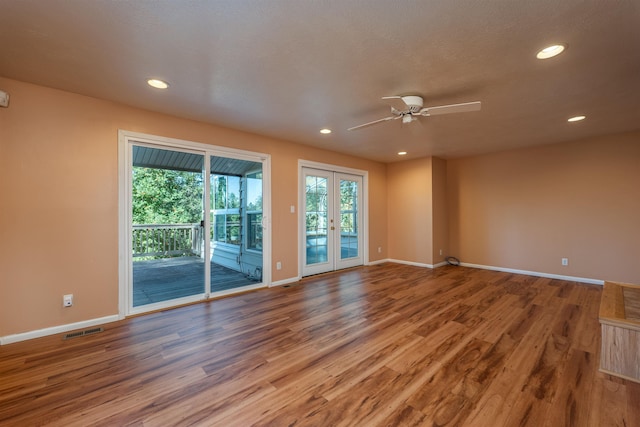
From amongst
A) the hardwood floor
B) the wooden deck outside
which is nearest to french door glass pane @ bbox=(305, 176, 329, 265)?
the wooden deck outside

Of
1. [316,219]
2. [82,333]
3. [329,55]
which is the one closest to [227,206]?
[316,219]

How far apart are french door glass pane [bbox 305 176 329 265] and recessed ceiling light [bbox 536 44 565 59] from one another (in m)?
3.62

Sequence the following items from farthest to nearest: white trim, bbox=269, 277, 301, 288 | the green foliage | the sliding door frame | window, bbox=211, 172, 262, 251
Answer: the green foliage
window, bbox=211, 172, 262, 251
white trim, bbox=269, 277, 301, 288
the sliding door frame

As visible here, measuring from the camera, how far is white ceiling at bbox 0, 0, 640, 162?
5.55ft

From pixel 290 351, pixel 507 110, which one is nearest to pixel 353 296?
pixel 290 351

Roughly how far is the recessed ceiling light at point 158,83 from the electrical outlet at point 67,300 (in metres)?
2.29

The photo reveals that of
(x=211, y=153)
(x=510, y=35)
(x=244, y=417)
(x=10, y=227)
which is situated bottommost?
(x=244, y=417)

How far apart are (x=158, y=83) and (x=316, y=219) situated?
3401 mm

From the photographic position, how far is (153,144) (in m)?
3.34

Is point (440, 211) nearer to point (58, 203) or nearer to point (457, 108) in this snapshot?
point (457, 108)

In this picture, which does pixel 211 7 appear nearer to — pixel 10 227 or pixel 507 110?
pixel 10 227

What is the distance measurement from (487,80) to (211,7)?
2.40 m

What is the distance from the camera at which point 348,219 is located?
5.96 m

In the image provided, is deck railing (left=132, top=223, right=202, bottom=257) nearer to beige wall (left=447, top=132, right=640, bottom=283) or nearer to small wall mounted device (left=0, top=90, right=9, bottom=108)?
small wall mounted device (left=0, top=90, right=9, bottom=108)
